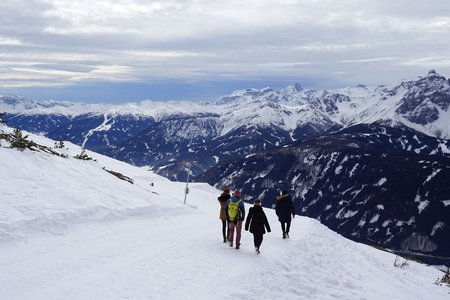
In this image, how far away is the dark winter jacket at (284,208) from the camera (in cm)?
2684

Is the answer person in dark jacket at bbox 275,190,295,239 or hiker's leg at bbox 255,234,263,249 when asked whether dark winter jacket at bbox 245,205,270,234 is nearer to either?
hiker's leg at bbox 255,234,263,249

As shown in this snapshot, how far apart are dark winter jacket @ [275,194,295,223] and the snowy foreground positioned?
1.31m

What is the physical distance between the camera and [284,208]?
2680 centimetres

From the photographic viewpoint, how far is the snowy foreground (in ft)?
49.4

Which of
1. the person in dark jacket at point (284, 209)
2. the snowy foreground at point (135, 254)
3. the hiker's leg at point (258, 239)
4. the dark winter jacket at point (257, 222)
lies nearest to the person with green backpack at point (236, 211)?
the dark winter jacket at point (257, 222)

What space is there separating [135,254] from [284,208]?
34.8 ft

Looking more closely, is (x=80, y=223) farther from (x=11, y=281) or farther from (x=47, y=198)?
(x=11, y=281)

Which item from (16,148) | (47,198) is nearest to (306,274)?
(47,198)

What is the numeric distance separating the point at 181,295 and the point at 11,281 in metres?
5.06

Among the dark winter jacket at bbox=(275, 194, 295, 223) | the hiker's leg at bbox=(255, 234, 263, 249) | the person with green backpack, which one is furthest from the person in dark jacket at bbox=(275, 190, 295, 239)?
the person with green backpack

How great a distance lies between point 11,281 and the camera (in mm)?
14125

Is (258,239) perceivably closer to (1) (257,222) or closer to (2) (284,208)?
(1) (257,222)

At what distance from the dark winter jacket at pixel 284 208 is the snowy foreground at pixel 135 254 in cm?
131

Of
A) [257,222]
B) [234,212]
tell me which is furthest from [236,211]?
[257,222]
